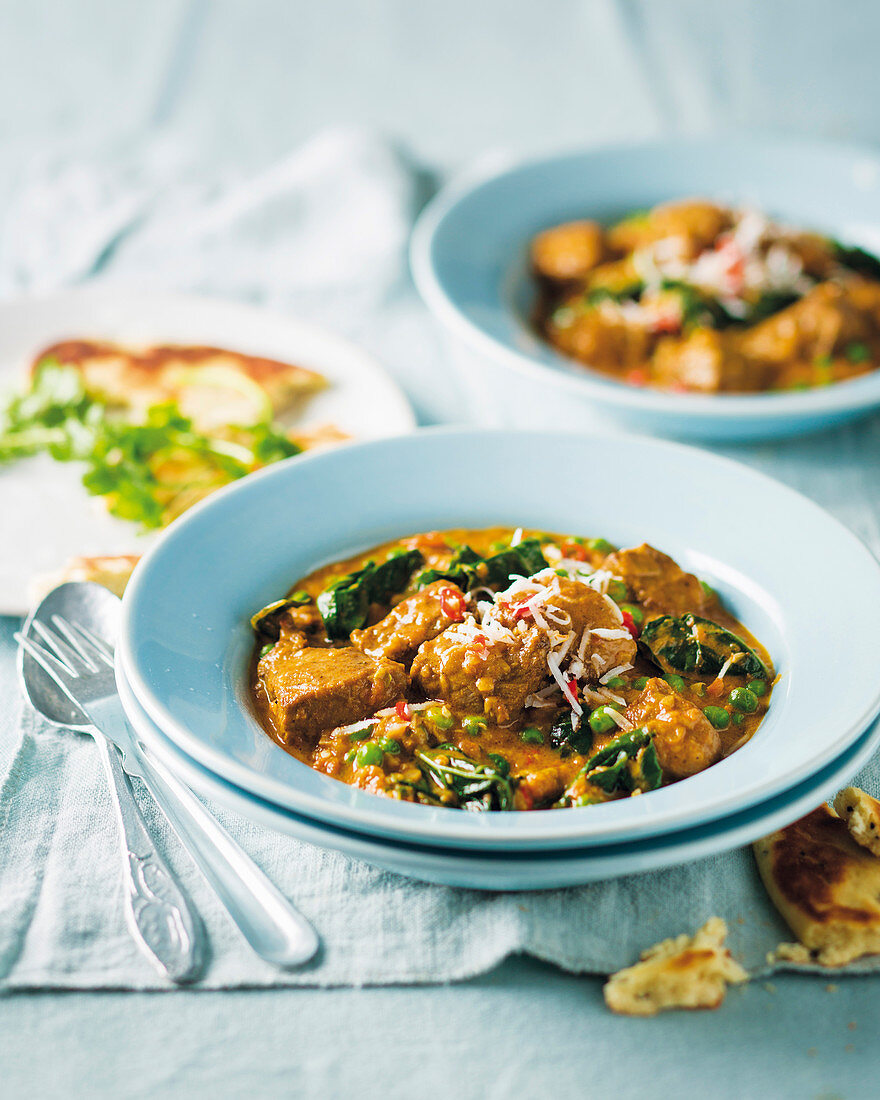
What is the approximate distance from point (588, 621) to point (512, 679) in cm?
32

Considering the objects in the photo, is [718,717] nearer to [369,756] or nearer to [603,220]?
[369,756]

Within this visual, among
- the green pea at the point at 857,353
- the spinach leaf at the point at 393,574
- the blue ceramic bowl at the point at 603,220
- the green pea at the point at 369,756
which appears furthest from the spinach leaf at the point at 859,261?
the green pea at the point at 369,756

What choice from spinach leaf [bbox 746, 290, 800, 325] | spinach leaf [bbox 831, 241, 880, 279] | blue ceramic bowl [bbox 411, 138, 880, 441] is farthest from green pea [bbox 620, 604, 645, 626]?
spinach leaf [bbox 831, 241, 880, 279]

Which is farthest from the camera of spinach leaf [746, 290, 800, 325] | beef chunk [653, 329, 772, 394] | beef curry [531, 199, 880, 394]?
spinach leaf [746, 290, 800, 325]

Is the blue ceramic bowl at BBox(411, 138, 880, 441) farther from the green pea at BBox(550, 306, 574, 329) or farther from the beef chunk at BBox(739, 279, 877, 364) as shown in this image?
the beef chunk at BBox(739, 279, 877, 364)

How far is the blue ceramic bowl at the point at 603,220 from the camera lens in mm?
5289

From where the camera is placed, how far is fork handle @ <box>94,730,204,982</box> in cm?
291

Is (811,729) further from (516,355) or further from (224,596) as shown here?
(516,355)

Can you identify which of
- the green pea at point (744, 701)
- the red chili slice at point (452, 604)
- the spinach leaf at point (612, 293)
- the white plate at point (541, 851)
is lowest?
the spinach leaf at point (612, 293)

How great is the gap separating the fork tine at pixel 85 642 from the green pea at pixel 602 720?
174 centimetres

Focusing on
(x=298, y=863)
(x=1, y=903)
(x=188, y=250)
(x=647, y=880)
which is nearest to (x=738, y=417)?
(x=647, y=880)

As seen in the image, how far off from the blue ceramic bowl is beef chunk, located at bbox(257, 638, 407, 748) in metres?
2.39

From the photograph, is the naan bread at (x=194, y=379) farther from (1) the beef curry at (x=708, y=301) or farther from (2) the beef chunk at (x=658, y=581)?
(2) the beef chunk at (x=658, y=581)

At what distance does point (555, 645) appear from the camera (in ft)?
11.0
